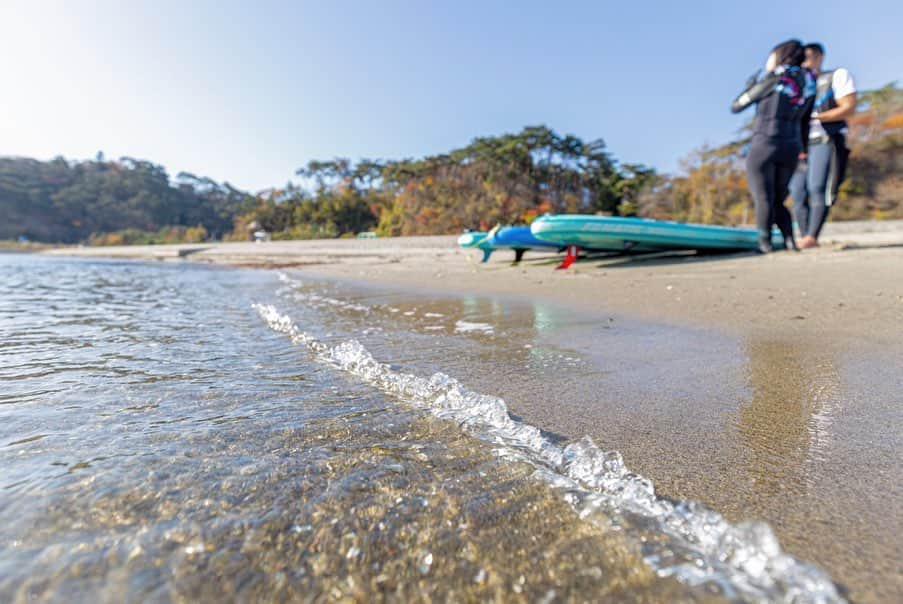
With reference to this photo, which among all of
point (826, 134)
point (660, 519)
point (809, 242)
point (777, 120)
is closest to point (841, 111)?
point (826, 134)

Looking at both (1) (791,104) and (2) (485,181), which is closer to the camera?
(1) (791,104)

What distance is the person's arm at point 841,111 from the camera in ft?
14.2

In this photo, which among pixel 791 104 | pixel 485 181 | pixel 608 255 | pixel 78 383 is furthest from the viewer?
pixel 485 181

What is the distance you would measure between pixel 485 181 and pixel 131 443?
26444 mm

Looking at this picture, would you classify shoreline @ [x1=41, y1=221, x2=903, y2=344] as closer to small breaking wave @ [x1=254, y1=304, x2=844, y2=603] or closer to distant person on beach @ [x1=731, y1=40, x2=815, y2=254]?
distant person on beach @ [x1=731, y1=40, x2=815, y2=254]

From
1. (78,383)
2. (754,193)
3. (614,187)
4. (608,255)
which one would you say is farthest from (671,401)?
(614,187)

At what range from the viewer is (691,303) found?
10.5 feet

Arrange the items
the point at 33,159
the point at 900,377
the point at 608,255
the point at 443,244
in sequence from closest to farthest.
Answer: the point at 900,377 < the point at 608,255 < the point at 443,244 < the point at 33,159

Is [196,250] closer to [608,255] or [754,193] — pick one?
[608,255]

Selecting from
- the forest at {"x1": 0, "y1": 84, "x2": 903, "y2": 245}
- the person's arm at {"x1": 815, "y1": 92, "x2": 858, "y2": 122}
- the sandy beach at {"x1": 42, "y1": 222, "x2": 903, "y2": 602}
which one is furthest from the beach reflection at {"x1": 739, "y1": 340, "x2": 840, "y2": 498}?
the forest at {"x1": 0, "y1": 84, "x2": 903, "y2": 245}

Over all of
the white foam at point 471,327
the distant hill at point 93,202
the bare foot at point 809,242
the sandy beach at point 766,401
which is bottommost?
the white foam at point 471,327

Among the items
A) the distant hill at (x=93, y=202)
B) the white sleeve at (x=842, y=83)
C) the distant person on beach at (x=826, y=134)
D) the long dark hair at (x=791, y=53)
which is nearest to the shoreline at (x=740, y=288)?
the distant person on beach at (x=826, y=134)

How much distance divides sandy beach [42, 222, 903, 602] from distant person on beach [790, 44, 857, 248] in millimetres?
1328

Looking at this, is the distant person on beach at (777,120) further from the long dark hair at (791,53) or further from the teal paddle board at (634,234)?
the teal paddle board at (634,234)
